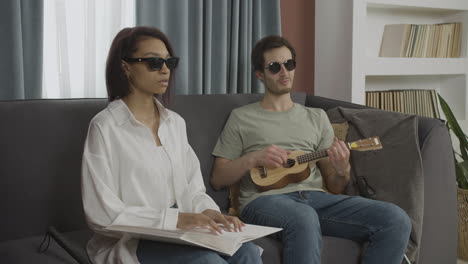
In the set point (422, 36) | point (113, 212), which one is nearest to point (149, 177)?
point (113, 212)

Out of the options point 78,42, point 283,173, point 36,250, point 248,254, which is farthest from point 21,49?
point 248,254

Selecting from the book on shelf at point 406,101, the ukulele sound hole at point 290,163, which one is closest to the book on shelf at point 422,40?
the book on shelf at point 406,101

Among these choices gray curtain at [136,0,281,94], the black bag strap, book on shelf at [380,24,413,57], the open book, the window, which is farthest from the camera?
book on shelf at [380,24,413,57]

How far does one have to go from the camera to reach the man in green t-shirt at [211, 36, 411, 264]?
216cm

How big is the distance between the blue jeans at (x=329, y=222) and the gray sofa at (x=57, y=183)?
0.06 metres

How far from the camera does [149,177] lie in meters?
1.93

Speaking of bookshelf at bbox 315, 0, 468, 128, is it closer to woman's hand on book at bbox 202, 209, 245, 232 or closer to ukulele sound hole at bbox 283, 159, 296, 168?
ukulele sound hole at bbox 283, 159, 296, 168

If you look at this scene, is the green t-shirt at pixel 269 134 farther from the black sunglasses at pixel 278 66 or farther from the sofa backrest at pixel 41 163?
the sofa backrest at pixel 41 163

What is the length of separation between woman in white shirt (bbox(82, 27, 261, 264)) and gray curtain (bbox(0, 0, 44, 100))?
63 cm

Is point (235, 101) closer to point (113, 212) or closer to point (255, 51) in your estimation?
point (255, 51)

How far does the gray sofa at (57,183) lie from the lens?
211 centimetres

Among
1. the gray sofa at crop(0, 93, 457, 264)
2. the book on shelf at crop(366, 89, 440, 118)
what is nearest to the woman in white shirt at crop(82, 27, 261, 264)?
the gray sofa at crop(0, 93, 457, 264)

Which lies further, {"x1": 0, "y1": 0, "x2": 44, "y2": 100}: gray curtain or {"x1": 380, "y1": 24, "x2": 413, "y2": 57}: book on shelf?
{"x1": 380, "y1": 24, "x2": 413, "y2": 57}: book on shelf

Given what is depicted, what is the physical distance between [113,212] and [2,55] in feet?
3.47
